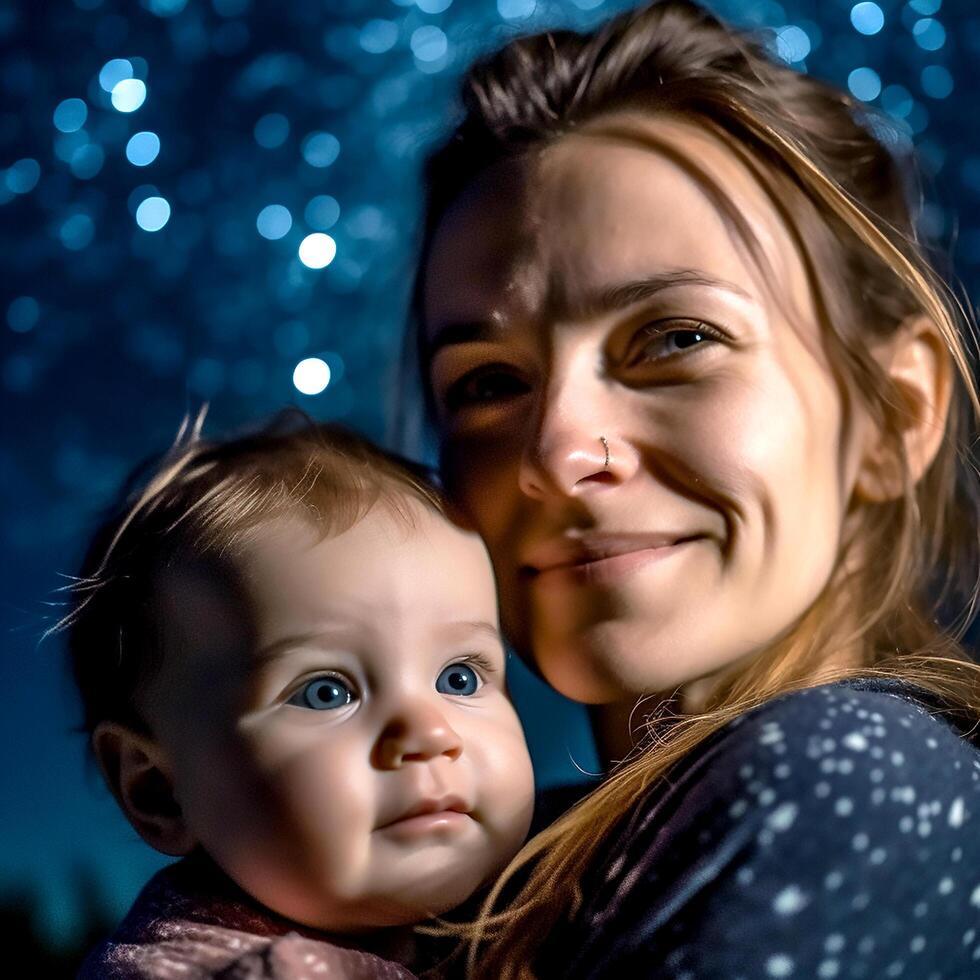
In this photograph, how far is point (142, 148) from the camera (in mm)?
2000

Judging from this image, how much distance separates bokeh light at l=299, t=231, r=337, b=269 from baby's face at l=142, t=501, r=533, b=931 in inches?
43.9

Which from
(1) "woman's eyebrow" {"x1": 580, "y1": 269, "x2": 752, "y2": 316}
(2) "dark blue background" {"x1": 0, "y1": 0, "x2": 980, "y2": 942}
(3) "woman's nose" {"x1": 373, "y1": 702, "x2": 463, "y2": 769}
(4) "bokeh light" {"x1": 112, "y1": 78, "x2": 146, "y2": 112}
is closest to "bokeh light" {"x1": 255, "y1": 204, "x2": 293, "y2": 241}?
(2) "dark blue background" {"x1": 0, "y1": 0, "x2": 980, "y2": 942}

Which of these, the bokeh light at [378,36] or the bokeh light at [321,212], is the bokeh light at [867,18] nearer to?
the bokeh light at [378,36]

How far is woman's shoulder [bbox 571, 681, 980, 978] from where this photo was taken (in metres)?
0.84

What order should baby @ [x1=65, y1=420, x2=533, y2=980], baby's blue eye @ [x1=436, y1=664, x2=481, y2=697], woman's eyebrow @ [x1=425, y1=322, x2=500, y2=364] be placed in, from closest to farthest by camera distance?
1. baby @ [x1=65, y1=420, x2=533, y2=980]
2. baby's blue eye @ [x1=436, y1=664, x2=481, y2=697]
3. woman's eyebrow @ [x1=425, y1=322, x2=500, y2=364]

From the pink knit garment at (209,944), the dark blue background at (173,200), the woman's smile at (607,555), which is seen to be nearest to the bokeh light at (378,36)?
the dark blue background at (173,200)

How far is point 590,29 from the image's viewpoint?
57.6 inches

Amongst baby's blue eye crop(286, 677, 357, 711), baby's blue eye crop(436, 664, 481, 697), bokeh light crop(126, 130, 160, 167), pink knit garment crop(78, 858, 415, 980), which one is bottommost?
pink knit garment crop(78, 858, 415, 980)

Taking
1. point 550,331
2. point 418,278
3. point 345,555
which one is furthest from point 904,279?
point 345,555

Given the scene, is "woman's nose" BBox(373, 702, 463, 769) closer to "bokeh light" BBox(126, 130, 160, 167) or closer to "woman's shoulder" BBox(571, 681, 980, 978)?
"woman's shoulder" BBox(571, 681, 980, 978)

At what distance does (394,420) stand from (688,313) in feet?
1.89

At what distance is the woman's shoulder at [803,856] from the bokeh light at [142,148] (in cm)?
145

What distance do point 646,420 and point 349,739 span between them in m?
0.39

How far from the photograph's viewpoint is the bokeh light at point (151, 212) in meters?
2.01
